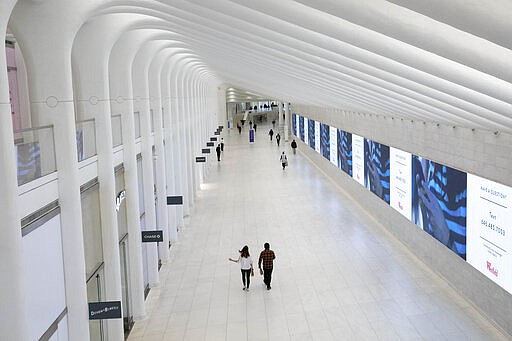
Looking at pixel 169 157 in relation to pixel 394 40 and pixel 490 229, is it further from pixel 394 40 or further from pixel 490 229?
pixel 394 40

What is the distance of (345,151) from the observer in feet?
74.0

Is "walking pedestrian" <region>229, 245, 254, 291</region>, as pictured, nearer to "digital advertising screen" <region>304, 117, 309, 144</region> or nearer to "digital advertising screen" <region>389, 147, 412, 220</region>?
"digital advertising screen" <region>389, 147, 412, 220</region>

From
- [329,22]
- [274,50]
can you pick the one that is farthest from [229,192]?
[329,22]

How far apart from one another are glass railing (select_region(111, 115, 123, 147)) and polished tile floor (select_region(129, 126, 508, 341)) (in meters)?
3.50

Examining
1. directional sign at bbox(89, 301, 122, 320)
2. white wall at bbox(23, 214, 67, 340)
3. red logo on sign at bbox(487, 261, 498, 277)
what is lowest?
red logo on sign at bbox(487, 261, 498, 277)

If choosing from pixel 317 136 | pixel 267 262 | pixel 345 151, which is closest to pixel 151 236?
pixel 267 262

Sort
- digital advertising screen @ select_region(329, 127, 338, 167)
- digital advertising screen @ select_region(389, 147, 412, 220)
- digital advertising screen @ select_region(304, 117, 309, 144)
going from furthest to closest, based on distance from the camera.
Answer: digital advertising screen @ select_region(304, 117, 309, 144)
digital advertising screen @ select_region(329, 127, 338, 167)
digital advertising screen @ select_region(389, 147, 412, 220)

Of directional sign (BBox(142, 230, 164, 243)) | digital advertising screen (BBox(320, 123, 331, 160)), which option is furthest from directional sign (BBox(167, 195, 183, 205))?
digital advertising screen (BBox(320, 123, 331, 160))

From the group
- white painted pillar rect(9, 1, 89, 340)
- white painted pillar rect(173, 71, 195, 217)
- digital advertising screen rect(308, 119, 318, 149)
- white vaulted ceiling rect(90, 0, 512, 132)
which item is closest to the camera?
white vaulted ceiling rect(90, 0, 512, 132)

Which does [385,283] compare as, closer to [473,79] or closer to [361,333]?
[361,333]

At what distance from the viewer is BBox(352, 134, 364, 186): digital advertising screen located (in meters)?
19.4

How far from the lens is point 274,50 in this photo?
330 inches

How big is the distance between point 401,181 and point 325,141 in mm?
13417

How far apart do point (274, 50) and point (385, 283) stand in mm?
6115
